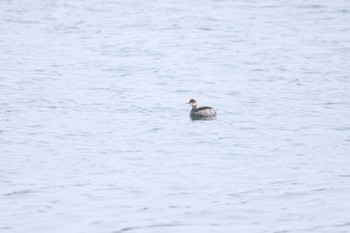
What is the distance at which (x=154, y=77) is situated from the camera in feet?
100

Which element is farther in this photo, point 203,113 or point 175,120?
point 175,120

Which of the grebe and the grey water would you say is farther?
the grebe

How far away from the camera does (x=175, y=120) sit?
Result: 23.2m

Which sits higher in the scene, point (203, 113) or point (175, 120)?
point (203, 113)

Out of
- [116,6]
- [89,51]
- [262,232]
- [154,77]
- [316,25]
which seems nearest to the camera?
[262,232]

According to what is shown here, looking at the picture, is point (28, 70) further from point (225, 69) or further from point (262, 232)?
point (262, 232)

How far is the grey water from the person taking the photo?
567 inches

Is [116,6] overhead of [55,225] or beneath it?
overhead

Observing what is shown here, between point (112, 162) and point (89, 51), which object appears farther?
point (89, 51)

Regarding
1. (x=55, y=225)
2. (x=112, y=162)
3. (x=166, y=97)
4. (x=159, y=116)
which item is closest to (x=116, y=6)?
(x=166, y=97)

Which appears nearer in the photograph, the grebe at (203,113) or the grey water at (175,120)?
the grey water at (175,120)

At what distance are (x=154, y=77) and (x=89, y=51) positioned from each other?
5.94 metres

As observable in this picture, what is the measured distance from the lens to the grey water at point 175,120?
14.4 m

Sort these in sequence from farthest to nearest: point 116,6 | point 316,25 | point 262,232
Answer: point 116,6
point 316,25
point 262,232
